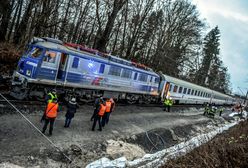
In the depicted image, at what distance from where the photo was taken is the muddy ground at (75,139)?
8688mm

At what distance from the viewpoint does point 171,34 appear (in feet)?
136

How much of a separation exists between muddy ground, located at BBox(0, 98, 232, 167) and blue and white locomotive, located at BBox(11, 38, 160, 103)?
1515mm

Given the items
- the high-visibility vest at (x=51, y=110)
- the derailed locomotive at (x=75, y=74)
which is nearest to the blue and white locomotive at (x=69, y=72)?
the derailed locomotive at (x=75, y=74)

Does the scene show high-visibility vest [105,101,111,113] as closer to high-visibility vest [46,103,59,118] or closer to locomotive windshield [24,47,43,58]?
high-visibility vest [46,103,59,118]

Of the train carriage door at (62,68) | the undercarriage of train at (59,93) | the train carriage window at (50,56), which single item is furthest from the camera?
the train carriage door at (62,68)

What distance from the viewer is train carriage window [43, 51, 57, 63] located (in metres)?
15.1

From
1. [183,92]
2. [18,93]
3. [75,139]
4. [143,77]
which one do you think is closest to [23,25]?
[18,93]

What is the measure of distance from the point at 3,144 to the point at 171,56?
117 ft

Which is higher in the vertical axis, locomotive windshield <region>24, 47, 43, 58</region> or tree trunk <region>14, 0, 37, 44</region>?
tree trunk <region>14, 0, 37, 44</region>

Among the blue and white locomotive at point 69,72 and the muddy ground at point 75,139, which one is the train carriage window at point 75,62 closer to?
the blue and white locomotive at point 69,72

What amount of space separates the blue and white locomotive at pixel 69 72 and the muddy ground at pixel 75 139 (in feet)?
4.97

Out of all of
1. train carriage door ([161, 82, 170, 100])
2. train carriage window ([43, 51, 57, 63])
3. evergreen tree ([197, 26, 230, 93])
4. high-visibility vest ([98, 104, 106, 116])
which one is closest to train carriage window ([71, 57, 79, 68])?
train carriage window ([43, 51, 57, 63])

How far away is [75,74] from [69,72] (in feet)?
1.91

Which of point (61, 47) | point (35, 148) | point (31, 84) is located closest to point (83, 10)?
point (61, 47)
